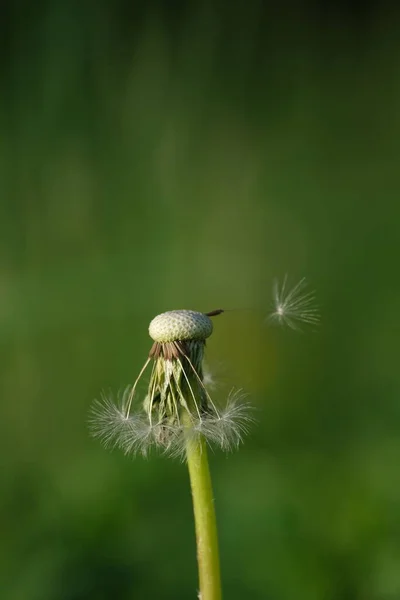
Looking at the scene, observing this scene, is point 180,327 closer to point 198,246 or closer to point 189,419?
point 189,419

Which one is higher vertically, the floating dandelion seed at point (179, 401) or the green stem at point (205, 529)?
the floating dandelion seed at point (179, 401)

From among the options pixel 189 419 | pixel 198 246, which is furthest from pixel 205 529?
pixel 198 246

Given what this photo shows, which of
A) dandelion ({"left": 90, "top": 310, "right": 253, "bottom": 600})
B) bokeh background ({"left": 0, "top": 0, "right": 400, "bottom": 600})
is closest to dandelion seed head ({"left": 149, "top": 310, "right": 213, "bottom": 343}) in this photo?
dandelion ({"left": 90, "top": 310, "right": 253, "bottom": 600})

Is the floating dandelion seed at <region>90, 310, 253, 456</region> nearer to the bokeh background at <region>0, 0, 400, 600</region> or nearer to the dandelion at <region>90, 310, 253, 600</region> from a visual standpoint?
the dandelion at <region>90, 310, 253, 600</region>

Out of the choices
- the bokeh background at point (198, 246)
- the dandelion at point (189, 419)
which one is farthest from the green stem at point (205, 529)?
the bokeh background at point (198, 246)

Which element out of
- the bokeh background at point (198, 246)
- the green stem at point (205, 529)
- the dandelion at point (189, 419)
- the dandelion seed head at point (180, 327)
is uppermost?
the bokeh background at point (198, 246)

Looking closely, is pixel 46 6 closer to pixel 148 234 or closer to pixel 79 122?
pixel 79 122

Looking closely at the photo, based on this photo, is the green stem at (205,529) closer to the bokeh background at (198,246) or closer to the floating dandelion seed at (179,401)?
the floating dandelion seed at (179,401)
